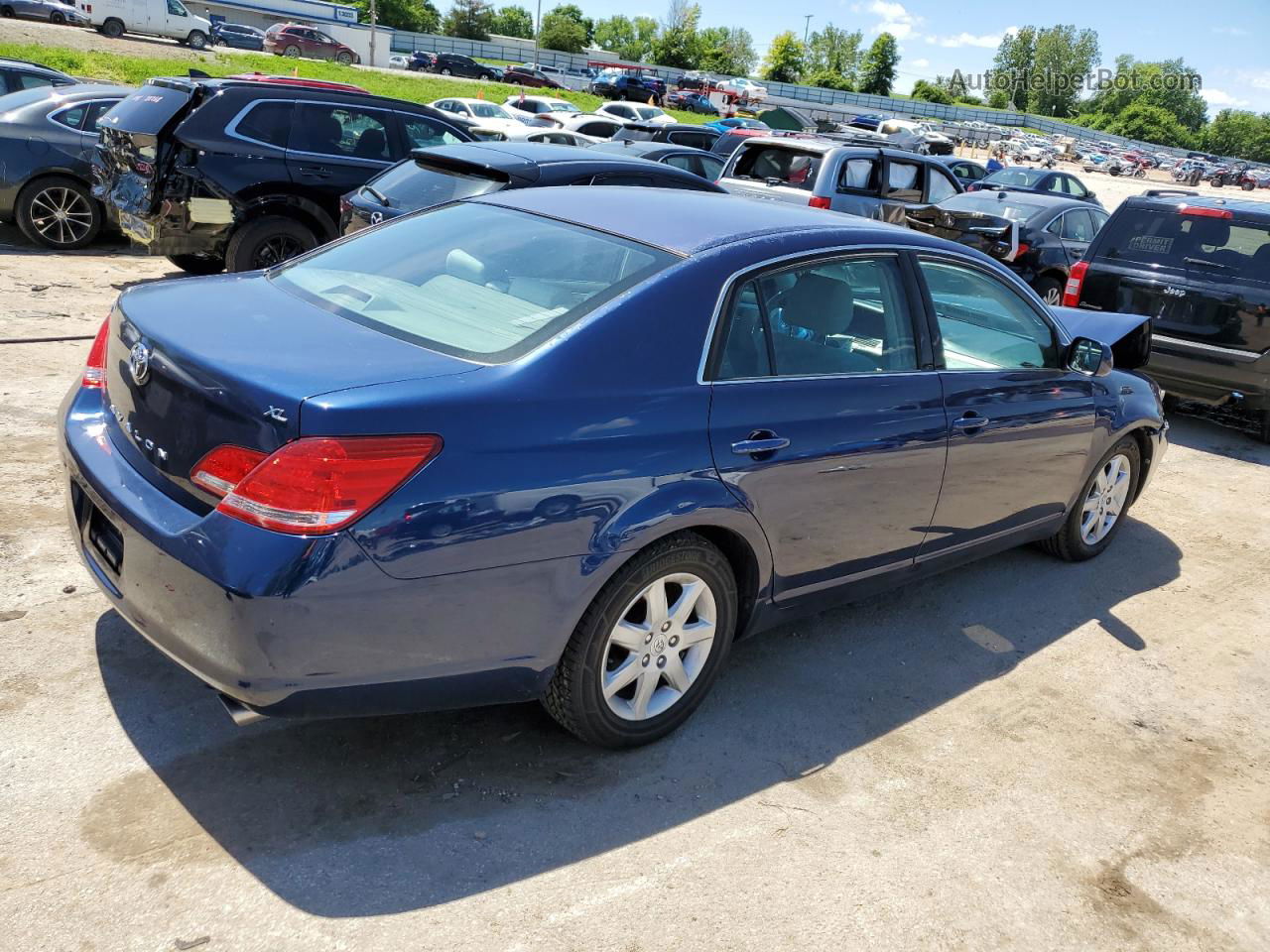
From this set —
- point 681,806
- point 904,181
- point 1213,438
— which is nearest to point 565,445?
point 681,806

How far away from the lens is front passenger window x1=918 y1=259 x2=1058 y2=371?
167 inches

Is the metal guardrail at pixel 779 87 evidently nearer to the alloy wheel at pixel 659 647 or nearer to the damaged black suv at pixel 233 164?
the damaged black suv at pixel 233 164

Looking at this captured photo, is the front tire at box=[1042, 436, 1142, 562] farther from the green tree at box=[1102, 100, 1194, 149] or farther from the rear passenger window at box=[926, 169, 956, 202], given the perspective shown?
the green tree at box=[1102, 100, 1194, 149]

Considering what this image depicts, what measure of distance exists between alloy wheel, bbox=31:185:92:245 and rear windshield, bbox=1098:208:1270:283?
923 cm


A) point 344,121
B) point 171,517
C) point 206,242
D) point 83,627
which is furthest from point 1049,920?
point 344,121

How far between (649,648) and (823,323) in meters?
1.32

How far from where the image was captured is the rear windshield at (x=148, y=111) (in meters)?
8.34

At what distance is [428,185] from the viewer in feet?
24.1

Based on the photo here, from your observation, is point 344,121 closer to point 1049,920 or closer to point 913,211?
point 913,211

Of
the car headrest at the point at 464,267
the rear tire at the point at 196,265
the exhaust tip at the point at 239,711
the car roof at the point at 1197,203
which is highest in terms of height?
the car roof at the point at 1197,203

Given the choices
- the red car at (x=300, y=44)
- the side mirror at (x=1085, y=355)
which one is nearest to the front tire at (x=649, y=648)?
the side mirror at (x=1085, y=355)

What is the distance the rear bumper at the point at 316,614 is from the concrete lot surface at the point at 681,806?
41 cm

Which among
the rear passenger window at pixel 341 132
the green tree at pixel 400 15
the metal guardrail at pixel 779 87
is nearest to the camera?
the rear passenger window at pixel 341 132

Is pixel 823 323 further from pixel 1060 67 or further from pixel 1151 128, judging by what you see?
pixel 1060 67
